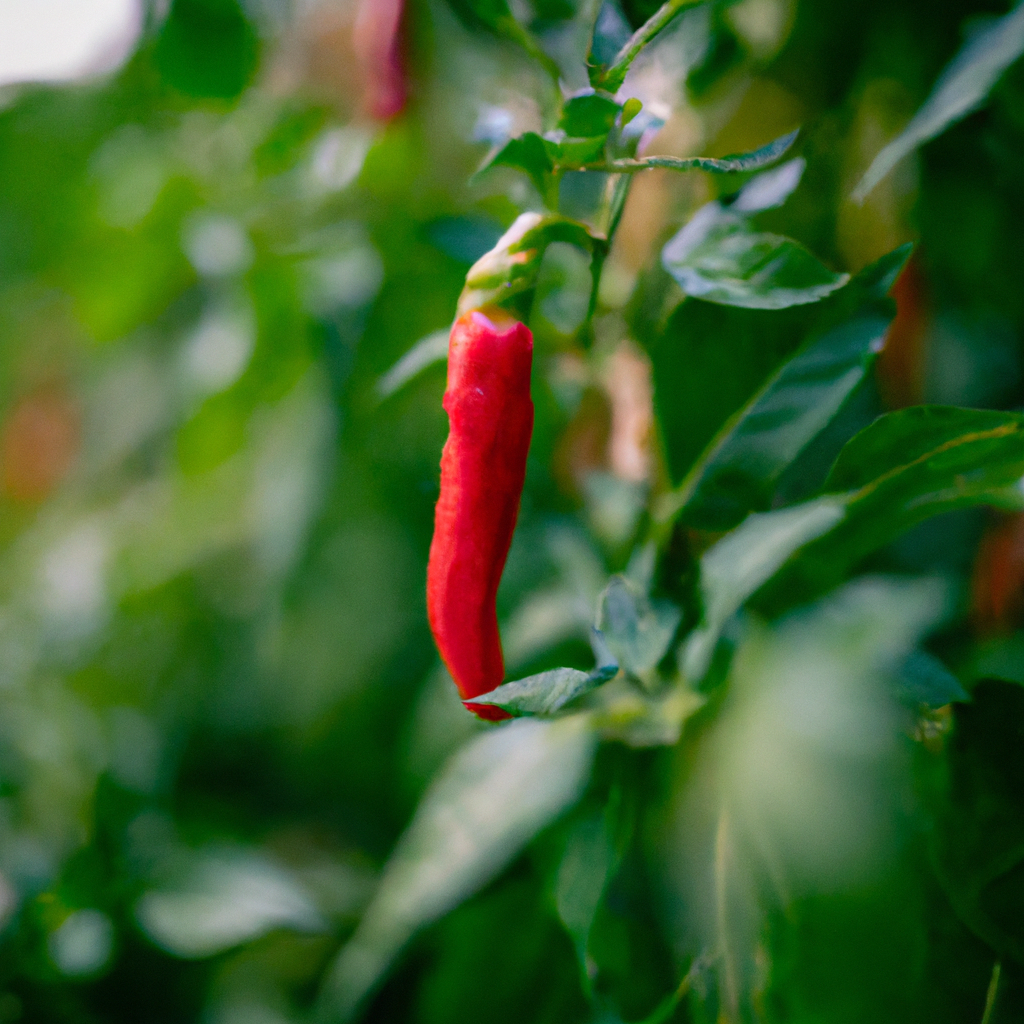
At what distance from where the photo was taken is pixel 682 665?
38cm

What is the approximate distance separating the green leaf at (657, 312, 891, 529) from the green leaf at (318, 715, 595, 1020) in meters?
0.14

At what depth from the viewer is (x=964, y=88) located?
0.36m

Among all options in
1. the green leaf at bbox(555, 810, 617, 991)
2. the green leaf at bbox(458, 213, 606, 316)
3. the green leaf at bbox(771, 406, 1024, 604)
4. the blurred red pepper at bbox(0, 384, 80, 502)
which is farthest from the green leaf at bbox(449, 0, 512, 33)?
the blurred red pepper at bbox(0, 384, 80, 502)

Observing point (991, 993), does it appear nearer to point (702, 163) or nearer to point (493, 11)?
point (702, 163)

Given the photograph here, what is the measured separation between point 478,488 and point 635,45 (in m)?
0.16

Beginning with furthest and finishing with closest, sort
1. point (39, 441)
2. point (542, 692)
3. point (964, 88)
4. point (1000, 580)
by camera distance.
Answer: point (39, 441) → point (1000, 580) → point (964, 88) → point (542, 692)

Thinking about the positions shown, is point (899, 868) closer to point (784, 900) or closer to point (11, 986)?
point (784, 900)

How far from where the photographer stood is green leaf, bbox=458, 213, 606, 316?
28 cm

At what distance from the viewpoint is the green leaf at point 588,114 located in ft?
0.92

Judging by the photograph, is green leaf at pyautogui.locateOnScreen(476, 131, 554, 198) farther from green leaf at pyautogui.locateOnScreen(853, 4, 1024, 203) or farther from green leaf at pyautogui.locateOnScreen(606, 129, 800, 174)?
green leaf at pyautogui.locateOnScreen(853, 4, 1024, 203)

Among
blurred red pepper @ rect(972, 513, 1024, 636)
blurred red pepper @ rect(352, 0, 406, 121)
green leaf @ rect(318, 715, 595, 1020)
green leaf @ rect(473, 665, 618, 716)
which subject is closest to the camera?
green leaf @ rect(473, 665, 618, 716)

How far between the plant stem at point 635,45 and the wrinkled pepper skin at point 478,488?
9cm

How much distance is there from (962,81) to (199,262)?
0.57 metres

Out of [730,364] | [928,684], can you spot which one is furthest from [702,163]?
[928,684]
